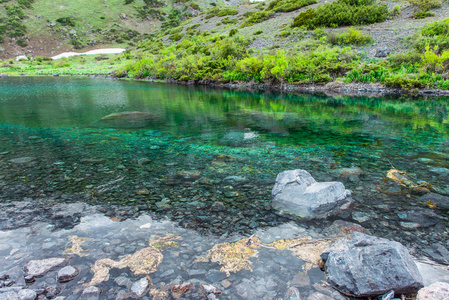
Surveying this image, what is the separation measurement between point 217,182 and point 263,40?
44.5m

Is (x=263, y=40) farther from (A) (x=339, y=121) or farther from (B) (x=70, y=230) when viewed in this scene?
(B) (x=70, y=230)

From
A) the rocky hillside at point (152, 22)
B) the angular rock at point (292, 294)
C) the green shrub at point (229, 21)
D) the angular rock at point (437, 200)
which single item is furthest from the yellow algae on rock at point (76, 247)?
the green shrub at point (229, 21)

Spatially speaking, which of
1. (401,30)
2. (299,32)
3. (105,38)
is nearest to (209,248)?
(401,30)

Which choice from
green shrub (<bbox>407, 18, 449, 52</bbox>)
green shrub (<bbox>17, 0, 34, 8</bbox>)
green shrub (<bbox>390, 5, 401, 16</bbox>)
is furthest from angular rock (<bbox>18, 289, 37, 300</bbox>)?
green shrub (<bbox>17, 0, 34, 8</bbox>)

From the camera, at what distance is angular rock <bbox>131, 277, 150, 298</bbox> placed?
327cm

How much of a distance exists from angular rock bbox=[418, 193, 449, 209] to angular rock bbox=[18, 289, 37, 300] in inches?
279

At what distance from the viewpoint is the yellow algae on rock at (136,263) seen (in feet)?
11.8

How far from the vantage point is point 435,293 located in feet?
9.37

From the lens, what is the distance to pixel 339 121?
14.6m

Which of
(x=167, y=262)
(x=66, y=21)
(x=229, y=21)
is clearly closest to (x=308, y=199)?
(x=167, y=262)

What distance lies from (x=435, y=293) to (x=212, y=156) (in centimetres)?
676

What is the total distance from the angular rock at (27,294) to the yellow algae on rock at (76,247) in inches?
34.9

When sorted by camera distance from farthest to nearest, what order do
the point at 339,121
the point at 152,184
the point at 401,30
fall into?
the point at 401,30 < the point at 339,121 < the point at 152,184

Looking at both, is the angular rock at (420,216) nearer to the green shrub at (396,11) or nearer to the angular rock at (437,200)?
the angular rock at (437,200)
